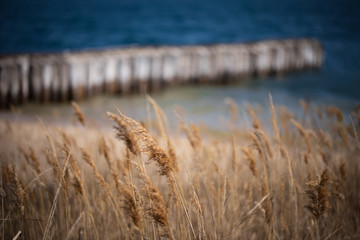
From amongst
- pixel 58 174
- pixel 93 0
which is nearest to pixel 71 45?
pixel 58 174

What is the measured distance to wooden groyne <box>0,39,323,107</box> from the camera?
7059 mm

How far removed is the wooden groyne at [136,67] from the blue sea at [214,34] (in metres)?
0.49

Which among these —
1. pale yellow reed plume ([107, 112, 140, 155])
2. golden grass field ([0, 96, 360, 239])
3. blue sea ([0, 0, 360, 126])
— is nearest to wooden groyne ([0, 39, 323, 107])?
blue sea ([0, 0, 360, 126])

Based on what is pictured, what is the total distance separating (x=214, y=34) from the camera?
19.5 meters

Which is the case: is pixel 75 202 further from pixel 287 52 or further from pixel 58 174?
pixel 287 52

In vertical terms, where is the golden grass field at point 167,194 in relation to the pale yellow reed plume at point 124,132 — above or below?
below

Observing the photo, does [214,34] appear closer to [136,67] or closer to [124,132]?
[136,67]

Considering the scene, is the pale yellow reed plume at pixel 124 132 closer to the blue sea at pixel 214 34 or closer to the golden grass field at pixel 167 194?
the golden grass field at pixel 167 194

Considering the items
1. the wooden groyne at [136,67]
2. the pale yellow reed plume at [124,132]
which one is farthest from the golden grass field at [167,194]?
the wooden groyne at [136,67]

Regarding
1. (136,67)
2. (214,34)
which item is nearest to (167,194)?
(136,67)

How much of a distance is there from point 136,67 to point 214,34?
39.9 feet

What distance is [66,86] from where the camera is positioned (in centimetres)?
755

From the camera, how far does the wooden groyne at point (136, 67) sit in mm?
7059

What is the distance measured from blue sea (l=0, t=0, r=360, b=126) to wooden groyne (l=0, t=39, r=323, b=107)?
0.49m
